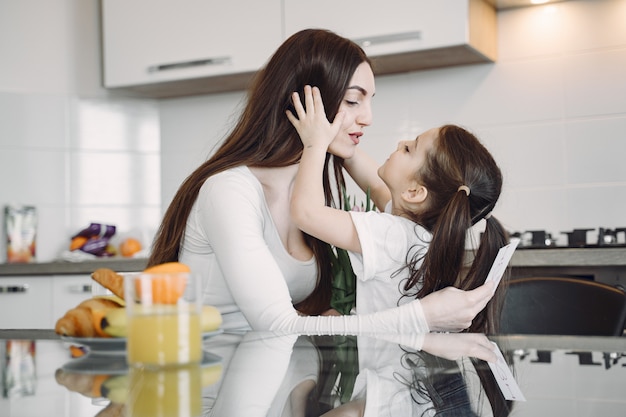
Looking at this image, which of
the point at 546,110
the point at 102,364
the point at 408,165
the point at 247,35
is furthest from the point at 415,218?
the point at 247,35

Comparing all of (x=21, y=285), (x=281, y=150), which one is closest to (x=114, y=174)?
(x=21, y=285)

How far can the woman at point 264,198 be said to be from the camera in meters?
1.55

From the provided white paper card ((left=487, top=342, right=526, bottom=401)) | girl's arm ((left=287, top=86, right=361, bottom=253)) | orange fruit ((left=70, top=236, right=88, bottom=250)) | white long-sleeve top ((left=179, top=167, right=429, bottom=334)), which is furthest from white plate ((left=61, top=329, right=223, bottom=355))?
orange fruit ((left=70, top=236, right=88, bottom=250))

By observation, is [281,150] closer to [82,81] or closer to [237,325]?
[237,325]

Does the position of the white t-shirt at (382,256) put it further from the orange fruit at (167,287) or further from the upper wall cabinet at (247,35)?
the upper wall cabinet at (247,35)

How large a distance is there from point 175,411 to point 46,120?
10.3ft

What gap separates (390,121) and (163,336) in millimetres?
2612

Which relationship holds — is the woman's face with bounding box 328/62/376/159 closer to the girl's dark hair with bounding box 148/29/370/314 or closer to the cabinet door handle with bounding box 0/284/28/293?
the girl's dark hair with bounding box 148/29/370/314

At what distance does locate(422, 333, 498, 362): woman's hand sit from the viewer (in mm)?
762

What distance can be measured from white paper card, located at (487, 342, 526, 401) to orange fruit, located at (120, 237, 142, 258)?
8.88ft

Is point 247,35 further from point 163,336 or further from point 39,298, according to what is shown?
point 163,336

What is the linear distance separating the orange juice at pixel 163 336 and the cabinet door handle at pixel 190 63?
2.63 m

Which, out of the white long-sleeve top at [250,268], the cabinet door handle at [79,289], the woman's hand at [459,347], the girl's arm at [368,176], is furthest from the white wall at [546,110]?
the woman's hand at [459,347]

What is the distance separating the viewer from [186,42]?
3.30 metres
